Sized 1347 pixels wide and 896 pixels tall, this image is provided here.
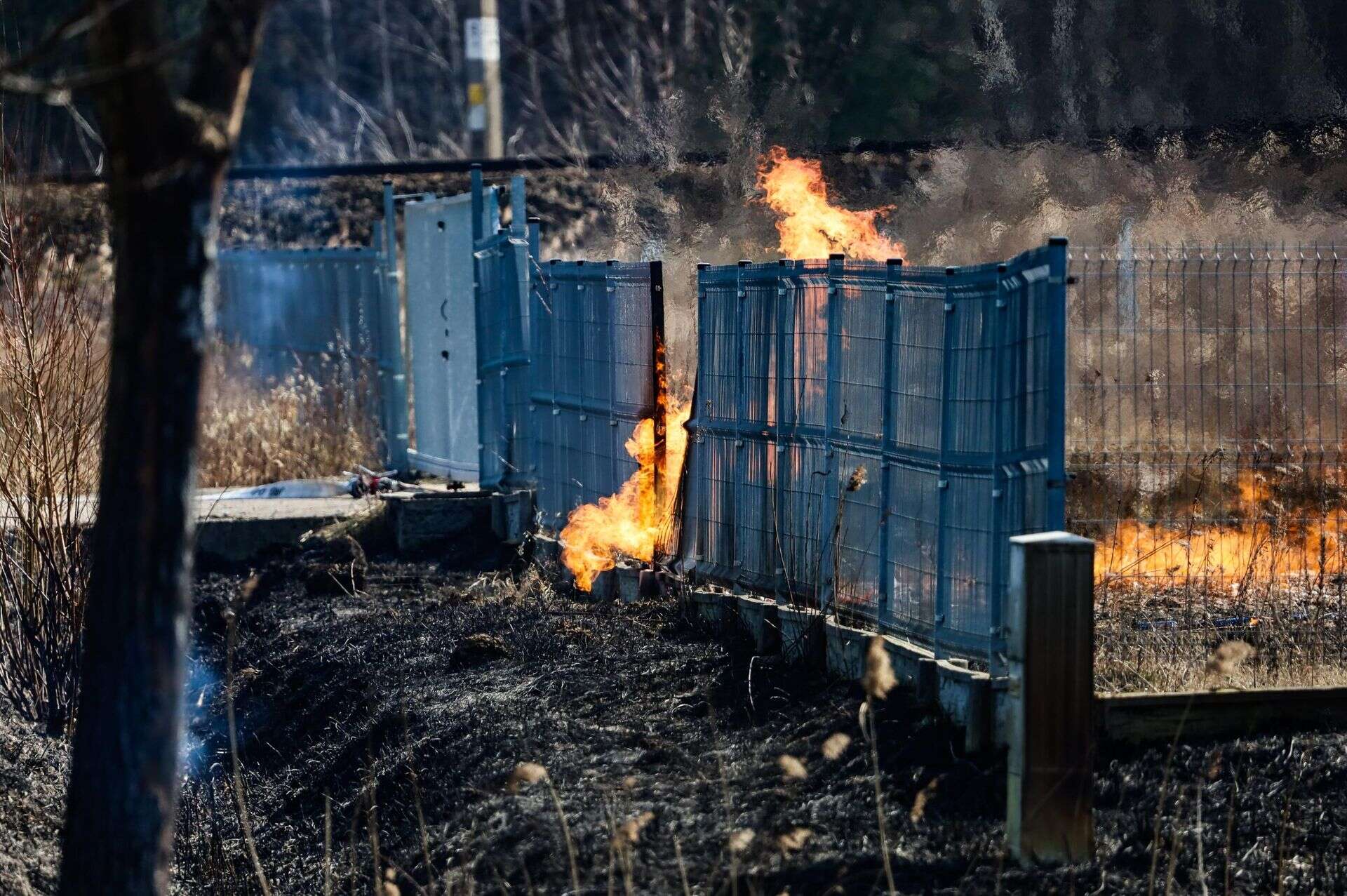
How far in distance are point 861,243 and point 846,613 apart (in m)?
5.12

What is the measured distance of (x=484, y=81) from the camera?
26344 mm

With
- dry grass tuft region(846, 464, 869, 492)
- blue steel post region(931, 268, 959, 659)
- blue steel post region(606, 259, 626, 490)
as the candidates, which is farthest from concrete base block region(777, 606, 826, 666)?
blue steel post region(606, 259, 626, 490)

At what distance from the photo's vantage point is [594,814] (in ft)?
19.7

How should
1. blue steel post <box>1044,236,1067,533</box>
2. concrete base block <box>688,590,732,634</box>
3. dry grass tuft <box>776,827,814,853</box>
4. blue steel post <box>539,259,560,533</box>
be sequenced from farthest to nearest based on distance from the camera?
blue steel post <box>539,259,560,533</box> → concrete base block <box>688,590,732,634</box> → blue steel post <box>1044,236,1067,533</box> → dry grass tuft <box>776,827,814,853</box>

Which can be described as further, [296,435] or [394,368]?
[296,435]

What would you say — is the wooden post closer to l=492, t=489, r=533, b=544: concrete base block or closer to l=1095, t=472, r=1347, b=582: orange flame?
l=1095, t=472, r=1347, b=582: orange flame

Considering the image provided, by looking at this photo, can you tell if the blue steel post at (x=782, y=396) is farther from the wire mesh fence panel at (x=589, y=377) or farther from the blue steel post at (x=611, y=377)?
the blue steel post at (x=611, y=377)

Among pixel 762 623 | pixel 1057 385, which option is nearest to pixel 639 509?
pixel 762 623

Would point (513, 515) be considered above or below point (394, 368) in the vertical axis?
below

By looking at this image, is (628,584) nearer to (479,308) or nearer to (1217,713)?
(479,308)

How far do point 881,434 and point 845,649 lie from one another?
3.08 feet

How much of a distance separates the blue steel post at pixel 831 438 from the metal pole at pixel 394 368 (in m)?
7.27

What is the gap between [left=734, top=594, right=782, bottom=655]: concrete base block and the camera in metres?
7.90

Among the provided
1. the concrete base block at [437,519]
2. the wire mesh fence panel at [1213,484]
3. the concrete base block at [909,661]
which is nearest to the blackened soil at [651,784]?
the concrete base block at [909,661]
